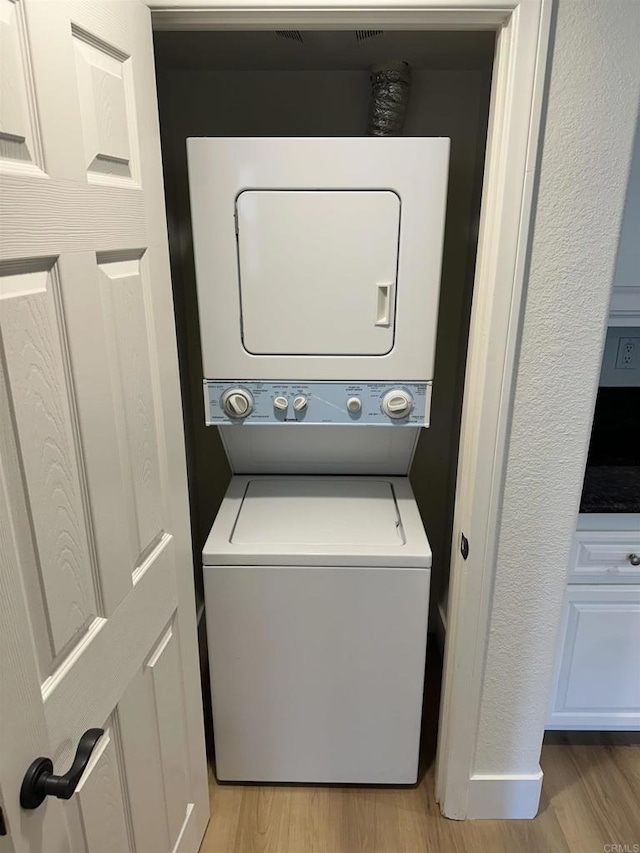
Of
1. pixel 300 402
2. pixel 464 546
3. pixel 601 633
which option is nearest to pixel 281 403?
pixel 300 402

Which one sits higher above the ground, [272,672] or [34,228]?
[34,228]

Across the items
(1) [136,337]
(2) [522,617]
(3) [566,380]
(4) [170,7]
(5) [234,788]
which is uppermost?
(4) [170,7]

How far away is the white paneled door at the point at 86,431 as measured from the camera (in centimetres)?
73

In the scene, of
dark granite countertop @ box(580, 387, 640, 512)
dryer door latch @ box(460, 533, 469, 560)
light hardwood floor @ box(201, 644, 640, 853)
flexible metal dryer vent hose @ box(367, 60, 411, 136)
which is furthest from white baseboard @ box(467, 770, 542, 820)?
flexible metal dryer vent hose @ box(367, 60, 411, 136)

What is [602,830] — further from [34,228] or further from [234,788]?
[34,228]

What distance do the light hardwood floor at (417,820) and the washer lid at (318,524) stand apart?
80cm

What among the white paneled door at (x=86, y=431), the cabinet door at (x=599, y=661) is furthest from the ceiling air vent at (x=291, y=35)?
the cabinet door at (x=599, y=661)

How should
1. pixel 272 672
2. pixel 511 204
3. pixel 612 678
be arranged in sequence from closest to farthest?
pixel 511 204, pixel 272 672, pixel 612 678

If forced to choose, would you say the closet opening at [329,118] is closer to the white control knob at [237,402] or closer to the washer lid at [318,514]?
the washer lid at [318,514]

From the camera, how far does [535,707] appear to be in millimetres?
1596

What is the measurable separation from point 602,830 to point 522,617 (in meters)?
0.73

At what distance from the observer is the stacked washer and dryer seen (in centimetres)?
140

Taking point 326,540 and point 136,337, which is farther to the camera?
point 326,540

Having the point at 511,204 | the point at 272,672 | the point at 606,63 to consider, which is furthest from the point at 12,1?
the point at 272,672
